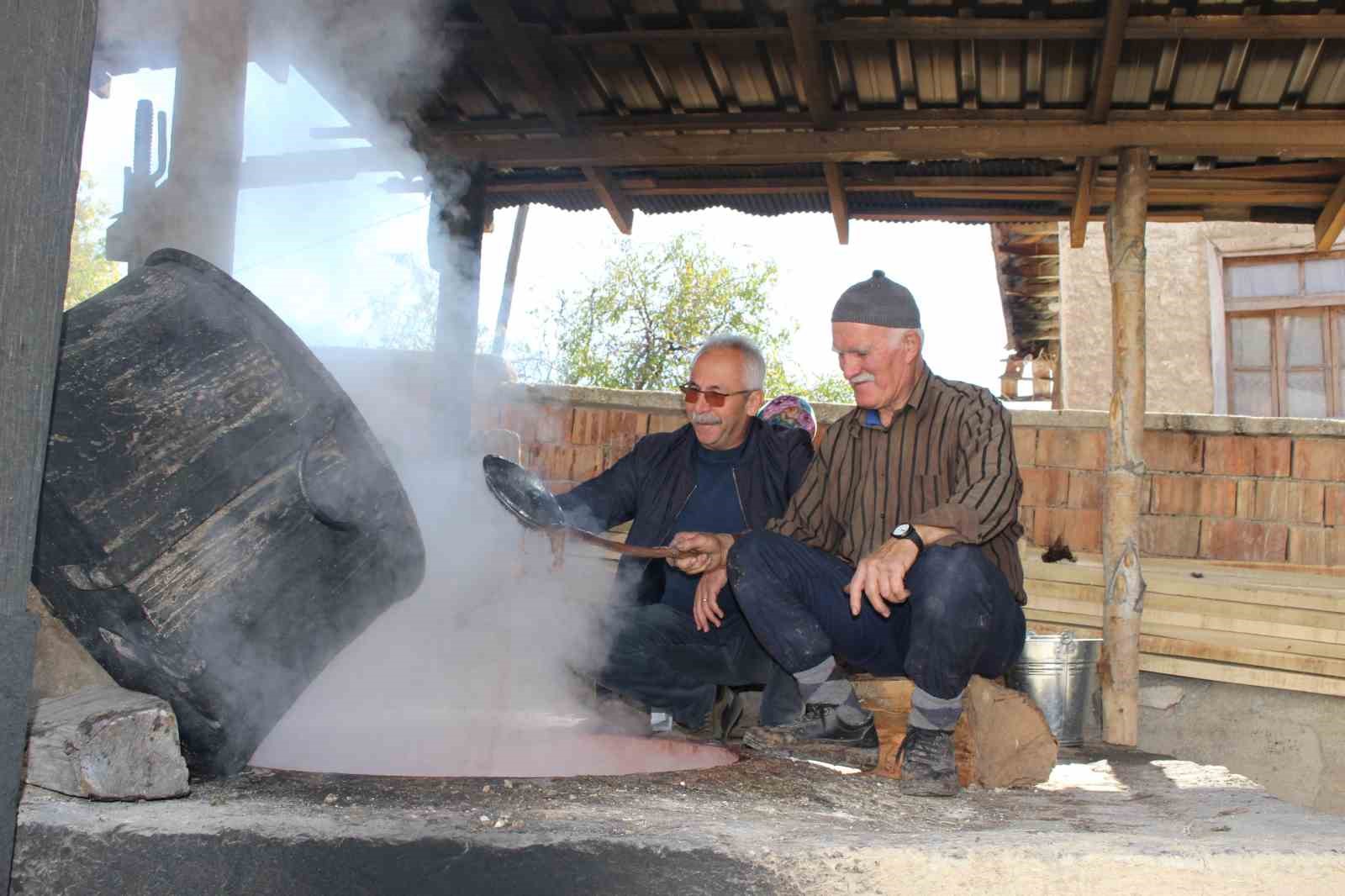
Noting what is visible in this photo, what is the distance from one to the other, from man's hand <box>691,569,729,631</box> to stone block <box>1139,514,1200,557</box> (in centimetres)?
323

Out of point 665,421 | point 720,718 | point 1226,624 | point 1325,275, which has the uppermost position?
point 1325,275

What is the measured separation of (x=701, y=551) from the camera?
344cm

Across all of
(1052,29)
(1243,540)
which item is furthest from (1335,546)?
(1052,29)

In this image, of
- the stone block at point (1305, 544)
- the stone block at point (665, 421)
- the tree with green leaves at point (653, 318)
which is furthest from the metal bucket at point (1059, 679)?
the tree with green leaves at point (653, 318)

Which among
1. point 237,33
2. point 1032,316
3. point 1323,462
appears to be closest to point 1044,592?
point 1323,462

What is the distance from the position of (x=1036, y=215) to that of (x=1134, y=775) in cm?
283

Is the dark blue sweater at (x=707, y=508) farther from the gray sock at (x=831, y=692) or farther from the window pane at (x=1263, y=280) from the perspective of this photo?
the window pane at (x=1263, y=280)

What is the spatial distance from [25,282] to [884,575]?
1852 millimetres

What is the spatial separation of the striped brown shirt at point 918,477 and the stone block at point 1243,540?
3020 mm

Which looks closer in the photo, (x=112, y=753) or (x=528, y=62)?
(x=112, y=753)

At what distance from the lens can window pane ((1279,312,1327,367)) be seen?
9969 millimetres

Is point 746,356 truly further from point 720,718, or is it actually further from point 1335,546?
point 1335,546

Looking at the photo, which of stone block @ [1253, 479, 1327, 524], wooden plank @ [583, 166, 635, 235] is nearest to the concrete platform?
wooden plank @ [583, 166, 635, 235]

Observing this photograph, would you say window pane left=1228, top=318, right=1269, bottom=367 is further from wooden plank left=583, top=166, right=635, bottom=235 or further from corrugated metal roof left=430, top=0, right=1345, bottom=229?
wooden plank left=583, top=166, right=635, bottom=235
